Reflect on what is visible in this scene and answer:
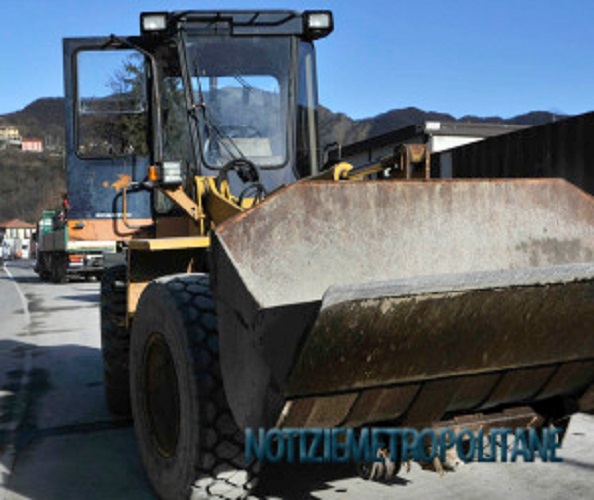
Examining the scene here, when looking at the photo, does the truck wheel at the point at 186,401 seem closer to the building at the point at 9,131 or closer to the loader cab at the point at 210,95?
the loader cab at the point at 210,95

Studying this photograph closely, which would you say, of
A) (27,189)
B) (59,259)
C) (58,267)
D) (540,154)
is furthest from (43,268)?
(27,189)

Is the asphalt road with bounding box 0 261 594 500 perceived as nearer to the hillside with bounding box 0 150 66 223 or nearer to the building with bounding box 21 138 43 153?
the hillside with bounding box 0 150 66 223

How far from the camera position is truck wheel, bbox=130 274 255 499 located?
2.92 m

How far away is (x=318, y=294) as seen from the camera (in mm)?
3100

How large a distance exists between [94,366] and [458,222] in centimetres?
517

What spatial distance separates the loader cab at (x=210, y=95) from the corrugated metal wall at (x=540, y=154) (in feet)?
19.3

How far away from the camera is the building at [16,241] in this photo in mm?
64500

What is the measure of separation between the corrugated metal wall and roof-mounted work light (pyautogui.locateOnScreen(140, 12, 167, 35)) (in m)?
6.65

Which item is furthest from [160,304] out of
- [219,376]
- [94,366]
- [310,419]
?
[94,366]

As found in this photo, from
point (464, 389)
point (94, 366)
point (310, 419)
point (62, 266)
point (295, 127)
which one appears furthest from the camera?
point (62, 266)

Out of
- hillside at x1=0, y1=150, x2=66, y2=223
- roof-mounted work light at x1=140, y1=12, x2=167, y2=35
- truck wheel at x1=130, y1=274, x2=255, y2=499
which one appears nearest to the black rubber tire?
truck wheel at x1=130, y1=274, x2=255, y2=499

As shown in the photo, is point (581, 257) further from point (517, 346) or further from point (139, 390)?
point (139, 390)

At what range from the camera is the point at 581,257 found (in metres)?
3.32

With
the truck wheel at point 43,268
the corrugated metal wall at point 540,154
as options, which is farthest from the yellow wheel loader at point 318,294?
the truck wheel at point 43,268
